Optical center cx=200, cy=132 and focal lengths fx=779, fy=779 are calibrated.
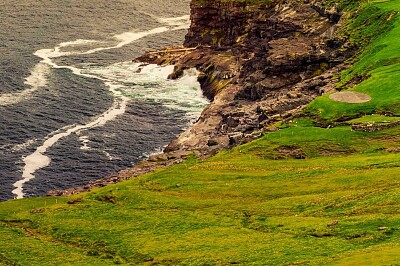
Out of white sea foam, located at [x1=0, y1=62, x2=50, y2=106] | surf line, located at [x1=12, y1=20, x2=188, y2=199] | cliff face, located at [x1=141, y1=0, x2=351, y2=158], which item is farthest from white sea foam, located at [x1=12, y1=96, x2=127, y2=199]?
cliff face, located at [x1=141, y1=0, x2=351, y2=158]

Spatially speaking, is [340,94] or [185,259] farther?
[340,94]

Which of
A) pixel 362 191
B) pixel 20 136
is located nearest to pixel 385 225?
pixel 362 191

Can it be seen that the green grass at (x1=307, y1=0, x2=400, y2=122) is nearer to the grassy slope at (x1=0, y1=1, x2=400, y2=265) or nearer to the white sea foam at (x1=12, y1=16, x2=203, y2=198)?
the grassy slope at (x1=0, y1=1, x2=400, y2=265)

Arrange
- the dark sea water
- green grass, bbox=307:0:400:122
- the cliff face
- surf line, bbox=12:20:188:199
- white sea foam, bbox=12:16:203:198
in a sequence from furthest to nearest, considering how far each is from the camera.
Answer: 1. the cliff face
2. white sea foam, bbox=12:16:203:198
3. the dark sea water
4. surf line, bbox=12:20:188:199
5. green grass, bbox=307:0:400:122

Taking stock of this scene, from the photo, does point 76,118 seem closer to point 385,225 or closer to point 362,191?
point 362,191

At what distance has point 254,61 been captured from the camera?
164m

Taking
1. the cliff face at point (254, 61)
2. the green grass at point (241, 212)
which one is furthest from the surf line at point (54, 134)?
the green grass at point (241, 212)

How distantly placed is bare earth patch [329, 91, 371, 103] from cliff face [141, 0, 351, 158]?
238 inches

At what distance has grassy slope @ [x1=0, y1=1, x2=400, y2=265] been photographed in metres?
73.0

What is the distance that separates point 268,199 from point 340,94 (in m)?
37.7

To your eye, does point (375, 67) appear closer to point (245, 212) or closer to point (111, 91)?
point (245, 212)

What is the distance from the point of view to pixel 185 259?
241 ft

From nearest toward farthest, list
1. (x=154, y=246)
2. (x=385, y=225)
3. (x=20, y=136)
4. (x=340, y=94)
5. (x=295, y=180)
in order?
(x=385, y=225), (x=154, y=246), (x=295, y=180), (x=340, y=94), (x=20, y=136)

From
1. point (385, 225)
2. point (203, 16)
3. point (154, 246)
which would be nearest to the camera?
point (385, 225)
